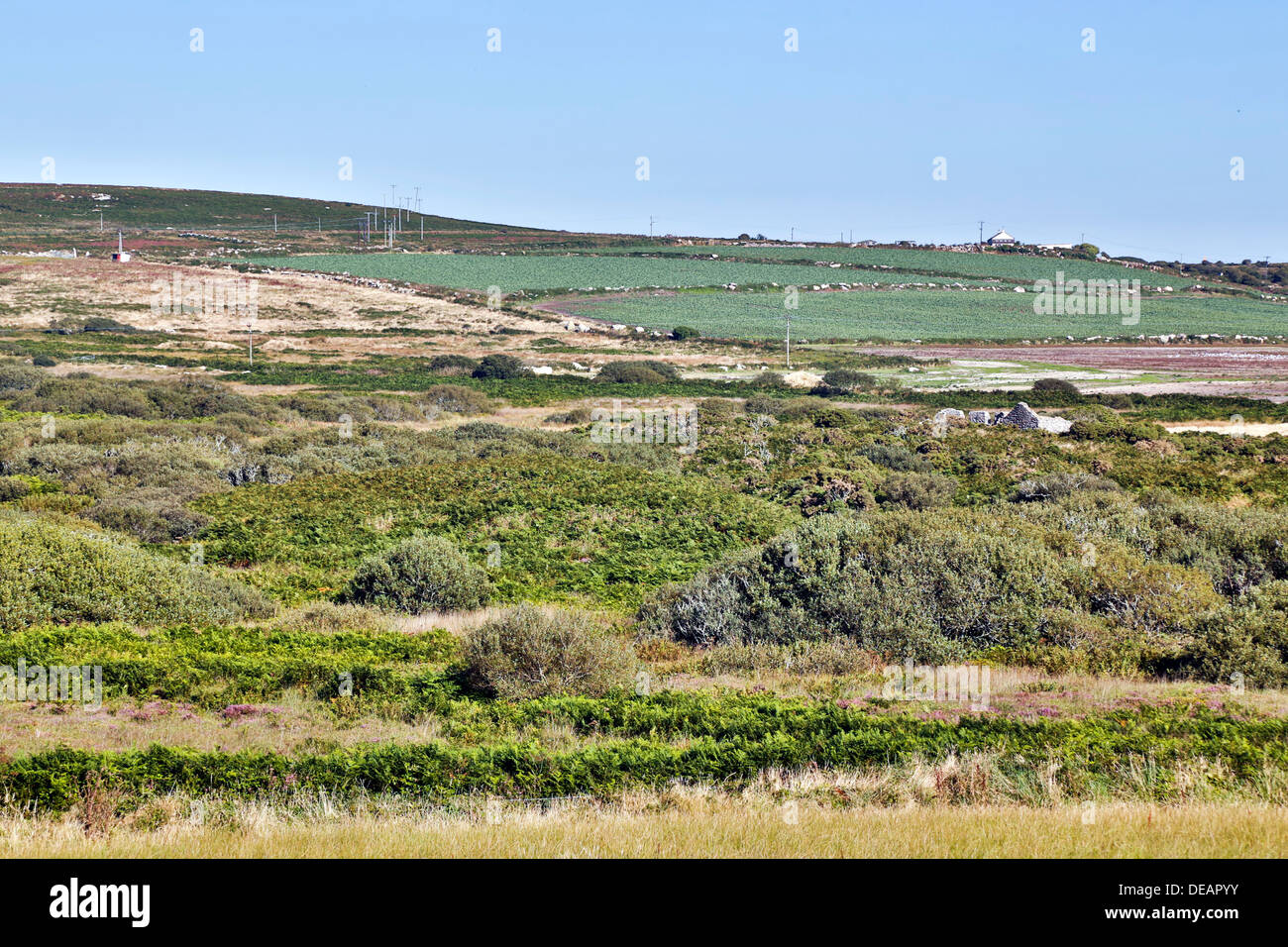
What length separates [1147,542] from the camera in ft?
58.6

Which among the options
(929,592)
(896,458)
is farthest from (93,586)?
(896,458)

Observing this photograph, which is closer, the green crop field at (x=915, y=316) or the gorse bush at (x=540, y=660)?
the gorse bush at (x=540, y=660)

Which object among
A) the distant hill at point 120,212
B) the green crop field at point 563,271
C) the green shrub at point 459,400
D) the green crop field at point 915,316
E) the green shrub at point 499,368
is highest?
the distant hill at point 120,212

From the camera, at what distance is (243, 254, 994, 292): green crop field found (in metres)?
127

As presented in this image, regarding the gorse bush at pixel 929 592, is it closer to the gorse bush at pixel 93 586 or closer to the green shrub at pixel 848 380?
the gorse bush at pixel 93 586

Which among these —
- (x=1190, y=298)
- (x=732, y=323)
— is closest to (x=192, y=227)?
(x=732, y=323)

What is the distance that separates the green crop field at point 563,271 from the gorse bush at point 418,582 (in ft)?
337

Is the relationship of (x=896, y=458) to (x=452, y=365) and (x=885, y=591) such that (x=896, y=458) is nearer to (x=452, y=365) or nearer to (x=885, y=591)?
(x=885, y=591)

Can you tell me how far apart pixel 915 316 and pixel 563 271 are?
2072 inches

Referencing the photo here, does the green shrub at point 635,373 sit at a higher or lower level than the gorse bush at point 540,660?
higher

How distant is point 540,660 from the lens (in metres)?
12.5

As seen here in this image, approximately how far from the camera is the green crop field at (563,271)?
12725cm

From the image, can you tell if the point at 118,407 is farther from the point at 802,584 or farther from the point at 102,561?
the point at 802,584

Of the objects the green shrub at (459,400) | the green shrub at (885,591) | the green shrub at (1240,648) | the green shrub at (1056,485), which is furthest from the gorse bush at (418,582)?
the green shrub at (459,400)
